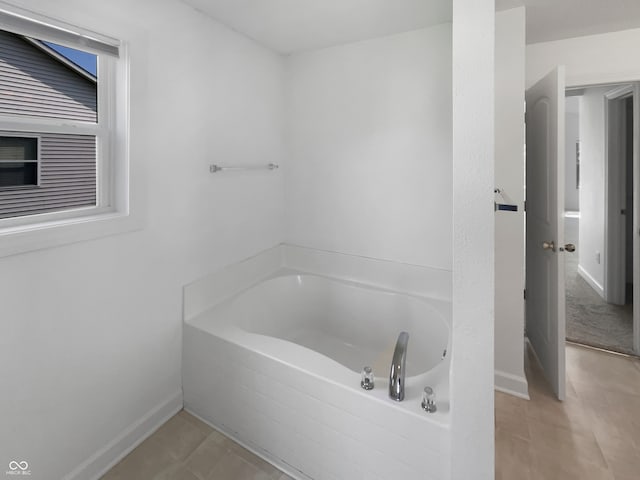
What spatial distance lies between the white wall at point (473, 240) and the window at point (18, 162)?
169cm

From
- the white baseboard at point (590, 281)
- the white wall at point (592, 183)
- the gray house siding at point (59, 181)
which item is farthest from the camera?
the white baseboard at point (590, 281)

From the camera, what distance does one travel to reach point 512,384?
2.17 m

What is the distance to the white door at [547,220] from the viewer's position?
2.00 metres

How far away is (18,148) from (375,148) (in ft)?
6.50

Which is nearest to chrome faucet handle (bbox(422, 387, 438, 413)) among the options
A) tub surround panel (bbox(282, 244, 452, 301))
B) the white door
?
tub surround panel (bbox(282, 244, 452, 301))

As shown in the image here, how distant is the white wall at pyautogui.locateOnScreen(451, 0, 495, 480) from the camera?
106 cm

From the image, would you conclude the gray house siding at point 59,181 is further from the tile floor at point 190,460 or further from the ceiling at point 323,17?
→ the tile floor at point 190,460

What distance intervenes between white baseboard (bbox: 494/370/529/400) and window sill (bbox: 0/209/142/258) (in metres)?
2.36

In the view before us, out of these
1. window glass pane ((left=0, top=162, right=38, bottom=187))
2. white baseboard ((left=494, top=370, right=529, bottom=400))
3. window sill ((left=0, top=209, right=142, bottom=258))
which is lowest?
white baseboard ((left=494, top=370, right=529, bottom=400))

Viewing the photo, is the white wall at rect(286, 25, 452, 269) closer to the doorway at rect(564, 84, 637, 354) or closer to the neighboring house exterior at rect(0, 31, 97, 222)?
the neighboring house exterior at rect(0, 31, 97, 222)

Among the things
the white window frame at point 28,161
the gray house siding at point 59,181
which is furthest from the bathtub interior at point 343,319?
the white window frame at point 28,161

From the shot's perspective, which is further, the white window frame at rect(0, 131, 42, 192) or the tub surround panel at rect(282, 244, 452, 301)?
the tub surround panel at rect(282, 244, 452, 301)

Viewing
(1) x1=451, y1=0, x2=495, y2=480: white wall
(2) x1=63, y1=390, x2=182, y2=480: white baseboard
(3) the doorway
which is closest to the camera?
(1) x1=451, y1=0, x2=495, y2=480: white wall

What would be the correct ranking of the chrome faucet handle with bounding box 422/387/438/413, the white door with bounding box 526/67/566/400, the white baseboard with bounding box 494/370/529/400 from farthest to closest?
the white baseboard with bounding box 494/370/529/400, the white door with bounding box 526/67/566/400, the chrome faucet handle with bounding box 422/387/438/413
